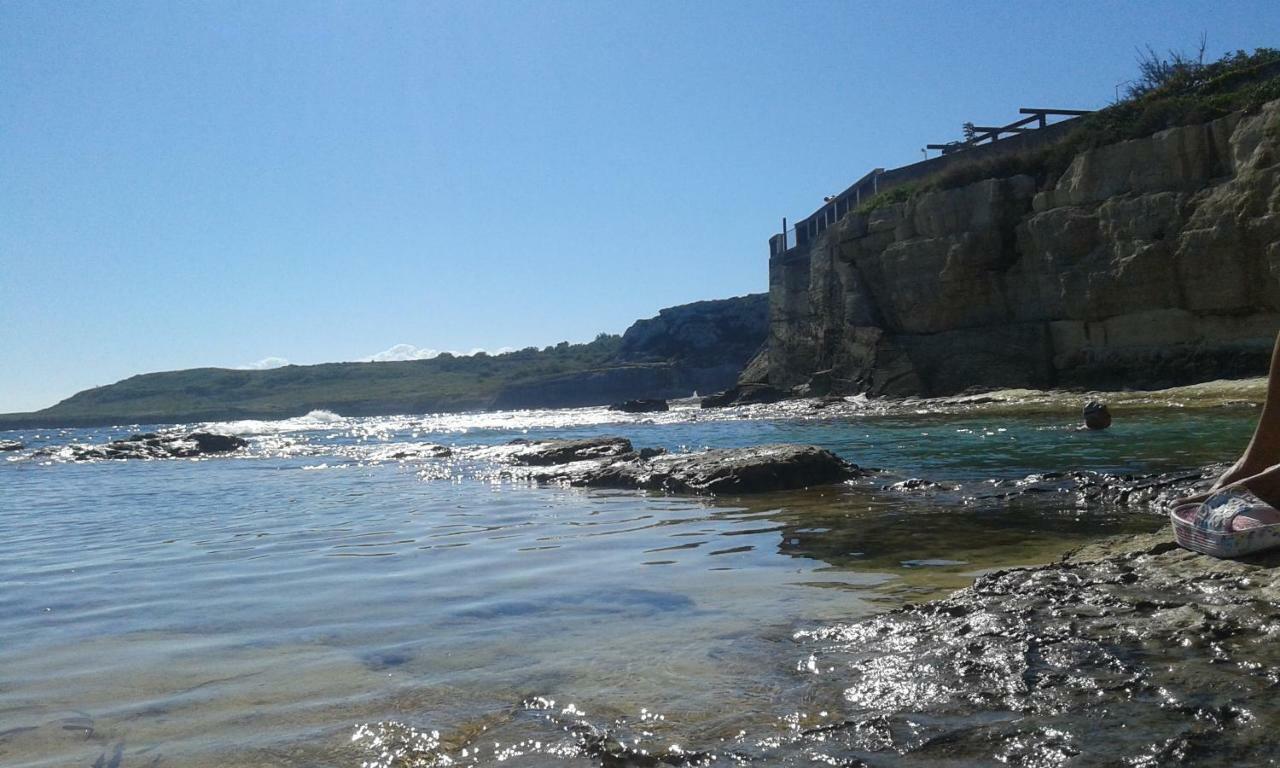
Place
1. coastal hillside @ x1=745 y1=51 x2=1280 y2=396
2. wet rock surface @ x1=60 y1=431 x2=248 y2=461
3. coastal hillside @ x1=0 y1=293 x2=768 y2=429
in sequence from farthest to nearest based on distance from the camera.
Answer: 1. coastal hillside @ x1=0 y1=293 x2=768 y2=429
2. wet rock surface @ x1=60 y1=431 x2=248 y2=461
3. coastal hillside @ x1=745 y1=51 x2=1280 y2=396

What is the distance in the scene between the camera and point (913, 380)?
3045 cm

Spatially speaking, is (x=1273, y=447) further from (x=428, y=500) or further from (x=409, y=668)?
(x=428, y=500)

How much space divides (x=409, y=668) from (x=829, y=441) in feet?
43.6

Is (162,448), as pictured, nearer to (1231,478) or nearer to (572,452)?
(572,452)

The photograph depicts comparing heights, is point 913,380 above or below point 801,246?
below

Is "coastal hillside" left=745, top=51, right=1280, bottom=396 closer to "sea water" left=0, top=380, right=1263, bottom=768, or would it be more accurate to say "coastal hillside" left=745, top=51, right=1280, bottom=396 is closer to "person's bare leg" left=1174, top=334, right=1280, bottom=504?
"sea water" left=0, top=380, right=1263, bottom=768

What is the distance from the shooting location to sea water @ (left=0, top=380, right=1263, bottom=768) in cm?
277

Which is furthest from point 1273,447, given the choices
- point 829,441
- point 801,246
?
point 801,246

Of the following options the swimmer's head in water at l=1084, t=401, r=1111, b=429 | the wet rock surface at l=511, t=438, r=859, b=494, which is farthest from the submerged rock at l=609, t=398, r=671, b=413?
the wet rock surface at l=511, t=438, r=859, b=494

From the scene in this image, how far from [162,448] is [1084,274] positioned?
24.5 meters

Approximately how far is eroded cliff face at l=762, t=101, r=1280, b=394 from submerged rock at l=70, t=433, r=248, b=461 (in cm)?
1991

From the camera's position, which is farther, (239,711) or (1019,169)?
(1019,169)

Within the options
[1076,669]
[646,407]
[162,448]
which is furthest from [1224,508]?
[646,407]

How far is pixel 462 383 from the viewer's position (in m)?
91.8
